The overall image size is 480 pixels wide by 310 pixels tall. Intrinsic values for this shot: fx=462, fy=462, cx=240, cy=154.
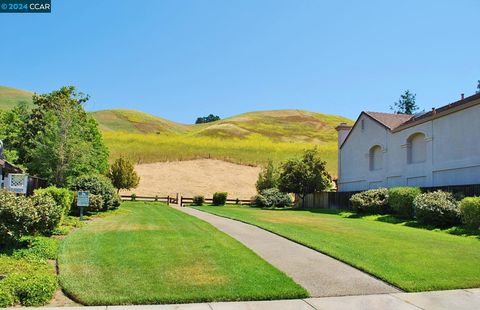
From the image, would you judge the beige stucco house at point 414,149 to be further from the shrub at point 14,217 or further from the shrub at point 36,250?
the shrub at point 14,217

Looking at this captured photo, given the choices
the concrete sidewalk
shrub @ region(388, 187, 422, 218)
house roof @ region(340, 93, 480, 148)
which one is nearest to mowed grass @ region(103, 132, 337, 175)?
house roof @ region(340, 93, 480, 148)

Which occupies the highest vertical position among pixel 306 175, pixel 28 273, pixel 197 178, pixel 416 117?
pixel 416 117

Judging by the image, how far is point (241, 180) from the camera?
71062 mm

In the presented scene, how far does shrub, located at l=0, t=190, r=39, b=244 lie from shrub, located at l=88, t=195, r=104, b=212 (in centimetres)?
1220

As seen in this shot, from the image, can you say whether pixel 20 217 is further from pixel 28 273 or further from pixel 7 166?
pixel 7 166

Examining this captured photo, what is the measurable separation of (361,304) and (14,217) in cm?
861

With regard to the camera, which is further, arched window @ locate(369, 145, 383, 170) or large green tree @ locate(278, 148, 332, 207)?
large green tree @ locate(278, 148, 332, 207)

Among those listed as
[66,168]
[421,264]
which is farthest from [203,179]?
[421,264]

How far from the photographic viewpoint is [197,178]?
2771 inches

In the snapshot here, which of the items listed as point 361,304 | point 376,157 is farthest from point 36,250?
point 376,157

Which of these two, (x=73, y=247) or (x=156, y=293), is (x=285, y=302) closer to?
(x=156, y=293)

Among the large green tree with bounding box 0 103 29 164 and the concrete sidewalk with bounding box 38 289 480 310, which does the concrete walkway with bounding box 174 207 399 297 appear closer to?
the concrete sidewalk with bounding box 38 289 480 310

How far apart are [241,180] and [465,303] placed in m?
63.0

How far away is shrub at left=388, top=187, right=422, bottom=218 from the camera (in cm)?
2612
